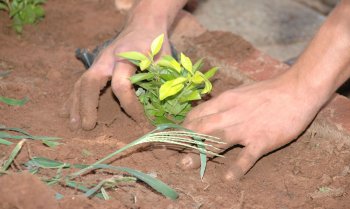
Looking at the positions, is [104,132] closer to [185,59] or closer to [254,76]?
[185,59]

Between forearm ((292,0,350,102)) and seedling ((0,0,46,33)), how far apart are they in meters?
1.39

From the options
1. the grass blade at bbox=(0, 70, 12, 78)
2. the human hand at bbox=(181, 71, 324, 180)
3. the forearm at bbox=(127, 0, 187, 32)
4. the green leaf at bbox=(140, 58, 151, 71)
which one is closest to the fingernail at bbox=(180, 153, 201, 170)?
the human hand at bbox=(181, 71, 324, 180)

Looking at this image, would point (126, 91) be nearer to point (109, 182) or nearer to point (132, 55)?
point (132, 55)

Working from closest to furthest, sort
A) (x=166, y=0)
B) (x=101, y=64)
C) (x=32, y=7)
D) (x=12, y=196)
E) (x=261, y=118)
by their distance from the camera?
1. (x=12, y=196)
2. (x=261, y=118)
3. (x=101, y=64)
4. (x=166, y=0)
5. (x=32, y=7)

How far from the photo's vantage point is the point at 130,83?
6.07 feet

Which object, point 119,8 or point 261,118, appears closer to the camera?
point 261,118

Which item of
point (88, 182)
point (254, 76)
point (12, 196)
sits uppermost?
point (12, 196)

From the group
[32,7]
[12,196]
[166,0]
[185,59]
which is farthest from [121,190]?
[32,7]

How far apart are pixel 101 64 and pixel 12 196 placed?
0.79 meters

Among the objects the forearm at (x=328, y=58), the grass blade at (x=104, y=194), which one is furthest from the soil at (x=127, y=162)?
the forearm at (x=328, y=58)

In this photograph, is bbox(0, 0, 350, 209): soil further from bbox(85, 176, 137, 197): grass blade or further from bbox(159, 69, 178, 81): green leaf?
bbox(159, 69, 178, 81): green leaf

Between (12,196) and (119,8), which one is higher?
(12,196)

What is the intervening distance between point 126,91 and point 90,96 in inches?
5.3

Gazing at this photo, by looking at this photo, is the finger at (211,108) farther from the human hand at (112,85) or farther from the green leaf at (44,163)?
the green leaf at (44,163)
